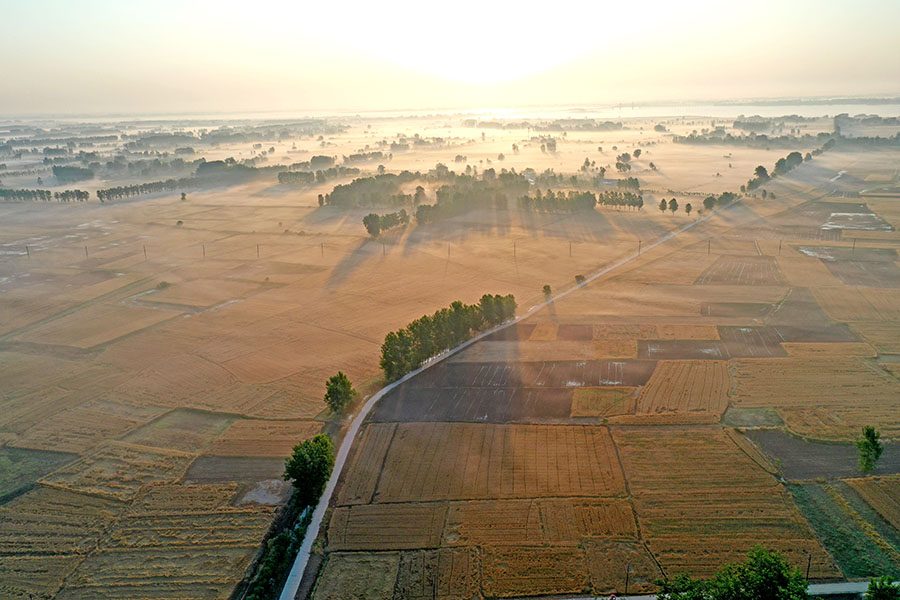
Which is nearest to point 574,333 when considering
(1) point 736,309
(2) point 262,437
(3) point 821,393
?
(1) point 736,309

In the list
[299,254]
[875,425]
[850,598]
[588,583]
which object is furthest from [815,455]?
[299,254]

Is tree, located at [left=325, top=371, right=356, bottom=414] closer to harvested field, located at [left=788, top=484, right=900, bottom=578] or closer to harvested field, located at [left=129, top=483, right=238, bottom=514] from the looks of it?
harvested field, located at [left=129, top=483, right=238, bottom=514]

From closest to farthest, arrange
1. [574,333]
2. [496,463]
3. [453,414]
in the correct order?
[496,463] < [453,414] < [574,333]

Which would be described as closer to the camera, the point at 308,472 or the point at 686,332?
the point at 308,472

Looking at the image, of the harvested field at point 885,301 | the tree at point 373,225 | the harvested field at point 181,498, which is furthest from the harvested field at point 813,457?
the tree at point 373,225

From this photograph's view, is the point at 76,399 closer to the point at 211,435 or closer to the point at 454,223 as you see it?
the point at 211,435

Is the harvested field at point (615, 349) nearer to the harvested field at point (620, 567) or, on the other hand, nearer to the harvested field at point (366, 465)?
the harvested field at point (366, 465)

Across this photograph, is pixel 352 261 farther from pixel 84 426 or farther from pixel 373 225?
pixel 84 426

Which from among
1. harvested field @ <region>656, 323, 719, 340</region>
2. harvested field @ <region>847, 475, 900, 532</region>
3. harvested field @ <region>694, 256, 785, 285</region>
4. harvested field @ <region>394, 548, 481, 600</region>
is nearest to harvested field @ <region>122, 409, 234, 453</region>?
harvested field @ <region>394, 548, 481, 600</region>
